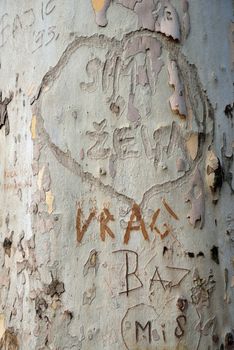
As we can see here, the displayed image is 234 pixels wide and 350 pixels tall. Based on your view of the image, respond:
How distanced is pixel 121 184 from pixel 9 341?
1.76 feet

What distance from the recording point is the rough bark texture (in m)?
2.25

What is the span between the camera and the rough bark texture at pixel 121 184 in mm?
2248

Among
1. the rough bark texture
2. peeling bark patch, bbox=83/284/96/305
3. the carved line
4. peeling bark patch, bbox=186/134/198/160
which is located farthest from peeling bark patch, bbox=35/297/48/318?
peeling bark patch, bbox=186/134/198/160

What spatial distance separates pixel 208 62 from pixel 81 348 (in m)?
0.85

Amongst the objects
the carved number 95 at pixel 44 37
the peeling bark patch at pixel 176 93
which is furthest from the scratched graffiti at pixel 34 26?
the peeling bark patch at pixel 176 93

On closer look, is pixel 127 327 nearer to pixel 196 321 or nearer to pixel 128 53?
pixel 196 321

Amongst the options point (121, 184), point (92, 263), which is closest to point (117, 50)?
point (121, 184)

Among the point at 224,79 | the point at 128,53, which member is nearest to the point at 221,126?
the point at 224,79

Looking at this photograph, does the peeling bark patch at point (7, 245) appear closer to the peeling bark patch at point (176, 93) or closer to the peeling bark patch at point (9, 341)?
the peeling bark patch at point (9, 341)

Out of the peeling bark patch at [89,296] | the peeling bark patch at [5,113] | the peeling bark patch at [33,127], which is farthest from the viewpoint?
the peeling bark patch at [5,113]

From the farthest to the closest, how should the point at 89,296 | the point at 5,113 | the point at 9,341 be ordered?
the point at 5,113 → the point at 9,341 → the point at 89,296

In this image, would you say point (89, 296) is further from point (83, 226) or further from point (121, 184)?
point (121, 184)

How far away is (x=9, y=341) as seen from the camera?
235 cm

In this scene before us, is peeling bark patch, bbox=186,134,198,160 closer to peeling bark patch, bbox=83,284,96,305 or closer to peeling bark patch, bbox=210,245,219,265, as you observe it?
peeling bark patch, bbox=210,245,219,265
